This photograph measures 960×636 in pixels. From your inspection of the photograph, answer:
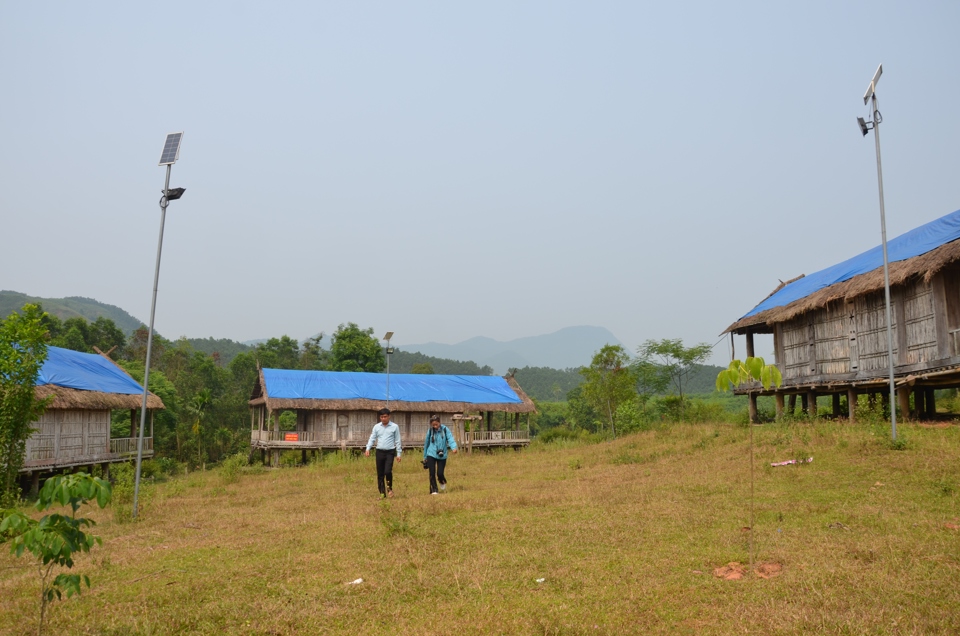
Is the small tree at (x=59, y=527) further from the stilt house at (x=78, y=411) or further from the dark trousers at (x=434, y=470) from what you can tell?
the stilt house at (x=78, y=411)

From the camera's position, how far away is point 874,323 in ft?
54.6

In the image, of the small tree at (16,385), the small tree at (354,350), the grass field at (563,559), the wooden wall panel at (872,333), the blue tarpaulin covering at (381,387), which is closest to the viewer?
the grass field at (563,559)

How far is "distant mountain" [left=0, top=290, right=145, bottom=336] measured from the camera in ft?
321

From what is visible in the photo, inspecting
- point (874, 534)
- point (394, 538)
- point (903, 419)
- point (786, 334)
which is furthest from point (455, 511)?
point (786, 334)

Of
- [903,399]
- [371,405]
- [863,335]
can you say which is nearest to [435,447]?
[903,399]

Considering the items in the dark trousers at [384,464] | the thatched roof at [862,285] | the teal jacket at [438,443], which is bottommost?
the dark trousers at [384,464]

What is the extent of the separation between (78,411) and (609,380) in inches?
869

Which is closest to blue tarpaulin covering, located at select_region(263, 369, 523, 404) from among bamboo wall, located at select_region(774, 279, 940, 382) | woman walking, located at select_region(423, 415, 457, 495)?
bamboo wall, located at select_region(774, 279, 940, 382)

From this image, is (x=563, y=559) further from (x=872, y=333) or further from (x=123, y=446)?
(x=123, y=446)

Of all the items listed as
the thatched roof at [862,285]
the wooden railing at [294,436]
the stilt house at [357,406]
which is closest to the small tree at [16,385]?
the stilt house at [357,406]

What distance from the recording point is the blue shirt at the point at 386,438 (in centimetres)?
1085

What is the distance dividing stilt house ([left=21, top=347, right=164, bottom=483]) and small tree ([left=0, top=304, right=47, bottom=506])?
8106 mm

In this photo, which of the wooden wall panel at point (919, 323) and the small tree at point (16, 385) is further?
the wooden wall panel at point (919, 323)

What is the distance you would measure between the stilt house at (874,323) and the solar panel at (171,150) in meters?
14.9
